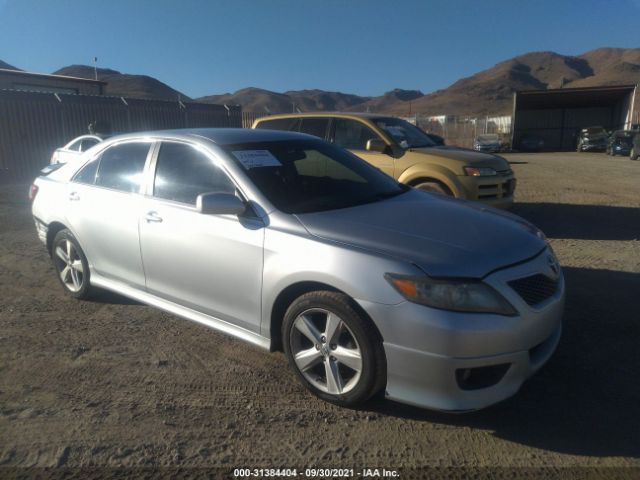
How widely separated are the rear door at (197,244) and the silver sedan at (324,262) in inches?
0.4

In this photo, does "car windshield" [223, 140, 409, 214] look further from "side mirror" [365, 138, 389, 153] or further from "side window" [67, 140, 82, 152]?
"side window" [67, 140, 82, 152]

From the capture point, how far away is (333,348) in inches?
117

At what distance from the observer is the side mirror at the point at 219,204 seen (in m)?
3.26

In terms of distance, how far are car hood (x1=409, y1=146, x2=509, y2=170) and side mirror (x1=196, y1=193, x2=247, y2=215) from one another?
461cm

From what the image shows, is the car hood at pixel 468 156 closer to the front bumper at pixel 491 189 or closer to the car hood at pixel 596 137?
the front bumper at pixel 491 189

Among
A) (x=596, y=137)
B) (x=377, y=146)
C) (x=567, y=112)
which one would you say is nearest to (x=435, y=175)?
(x=377, y=146)

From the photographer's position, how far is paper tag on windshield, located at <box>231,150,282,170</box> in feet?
12.1

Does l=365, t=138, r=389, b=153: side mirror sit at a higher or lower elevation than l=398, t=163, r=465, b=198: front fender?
higher

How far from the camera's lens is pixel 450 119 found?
3859 centimetres

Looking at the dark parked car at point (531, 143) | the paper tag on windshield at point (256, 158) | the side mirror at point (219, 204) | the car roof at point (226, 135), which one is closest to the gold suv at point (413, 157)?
the car roof at point (226, 135)

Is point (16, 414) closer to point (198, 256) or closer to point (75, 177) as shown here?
point (198, 256)

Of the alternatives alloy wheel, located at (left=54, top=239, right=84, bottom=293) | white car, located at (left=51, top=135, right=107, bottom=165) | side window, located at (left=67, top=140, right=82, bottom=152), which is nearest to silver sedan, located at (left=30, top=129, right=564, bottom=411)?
alloy wheel, located at (left=54, top=239, right=84, bottom=293)

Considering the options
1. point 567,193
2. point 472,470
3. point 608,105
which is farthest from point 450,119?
point 472,470

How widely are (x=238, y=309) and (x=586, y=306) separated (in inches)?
122
